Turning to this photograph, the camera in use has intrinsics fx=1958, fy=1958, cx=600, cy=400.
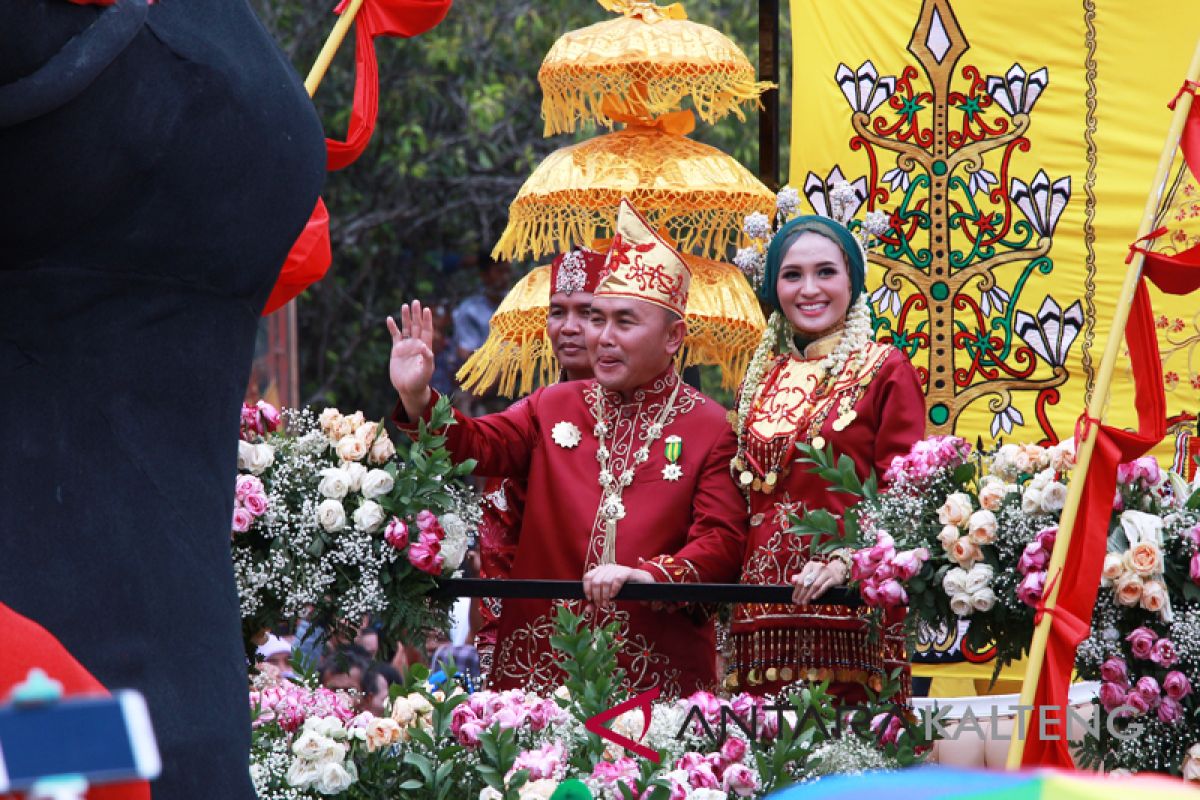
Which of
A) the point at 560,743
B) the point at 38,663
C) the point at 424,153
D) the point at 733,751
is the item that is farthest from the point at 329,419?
the point at 424,153

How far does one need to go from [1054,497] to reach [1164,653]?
0.41 meters

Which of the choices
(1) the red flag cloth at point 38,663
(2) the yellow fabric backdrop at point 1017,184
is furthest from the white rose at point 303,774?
(2) the yellow fabric backdrop at point 1017,184

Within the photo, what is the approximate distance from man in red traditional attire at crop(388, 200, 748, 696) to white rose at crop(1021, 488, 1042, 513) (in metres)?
0.92

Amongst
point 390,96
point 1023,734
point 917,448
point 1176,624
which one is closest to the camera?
point 1023,734

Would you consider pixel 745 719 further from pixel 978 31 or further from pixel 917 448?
pixel 978 31

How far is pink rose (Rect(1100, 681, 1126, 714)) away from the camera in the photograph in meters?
4.25

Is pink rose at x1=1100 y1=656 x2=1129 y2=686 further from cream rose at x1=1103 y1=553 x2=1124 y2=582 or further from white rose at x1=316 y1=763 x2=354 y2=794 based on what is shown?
white rose at x1=316 y1=763 x2=354 y2=794

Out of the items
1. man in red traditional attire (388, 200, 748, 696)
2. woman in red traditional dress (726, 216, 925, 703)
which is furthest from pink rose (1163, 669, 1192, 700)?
man in red traditional attire (388, 200, 748, 696)

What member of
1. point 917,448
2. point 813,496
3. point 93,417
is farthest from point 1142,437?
point 93,417

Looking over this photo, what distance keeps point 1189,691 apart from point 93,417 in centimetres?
266

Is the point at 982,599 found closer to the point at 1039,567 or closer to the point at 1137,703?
the point at 1039,567

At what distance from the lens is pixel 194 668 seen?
2467 mm

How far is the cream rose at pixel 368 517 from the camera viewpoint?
4648 millimetres

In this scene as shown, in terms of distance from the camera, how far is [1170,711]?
421 cm
